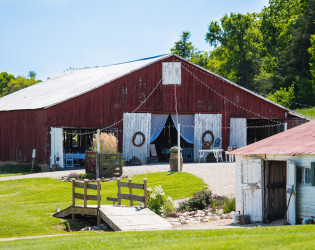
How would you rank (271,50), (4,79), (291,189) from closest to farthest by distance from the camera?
(291,189) < (271,50) < (4,79)

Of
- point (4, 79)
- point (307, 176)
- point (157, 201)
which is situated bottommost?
point (157, 201)

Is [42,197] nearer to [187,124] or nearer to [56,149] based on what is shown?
[56,149]

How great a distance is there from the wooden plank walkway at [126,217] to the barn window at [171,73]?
704 inches

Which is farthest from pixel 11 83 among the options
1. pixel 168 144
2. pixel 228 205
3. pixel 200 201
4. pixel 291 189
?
pixel 291 189

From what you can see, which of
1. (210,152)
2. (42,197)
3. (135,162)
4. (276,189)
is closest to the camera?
(276,189)

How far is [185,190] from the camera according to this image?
24.1m

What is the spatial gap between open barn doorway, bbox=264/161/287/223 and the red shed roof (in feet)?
2.29

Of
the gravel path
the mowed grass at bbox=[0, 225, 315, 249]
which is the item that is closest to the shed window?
the mowed grass at bbox=[0, 225, 315, 249]

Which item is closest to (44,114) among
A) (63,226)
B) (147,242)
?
(63,226)

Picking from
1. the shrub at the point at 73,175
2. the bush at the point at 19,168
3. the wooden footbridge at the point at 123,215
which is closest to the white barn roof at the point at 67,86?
the bush at the point at 19,168

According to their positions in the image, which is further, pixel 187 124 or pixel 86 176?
pixel 187 124

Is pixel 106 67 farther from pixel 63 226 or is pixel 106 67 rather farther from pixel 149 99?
pixel 63 226

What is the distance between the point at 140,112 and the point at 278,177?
1703cm

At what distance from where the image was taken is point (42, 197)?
930 inches
